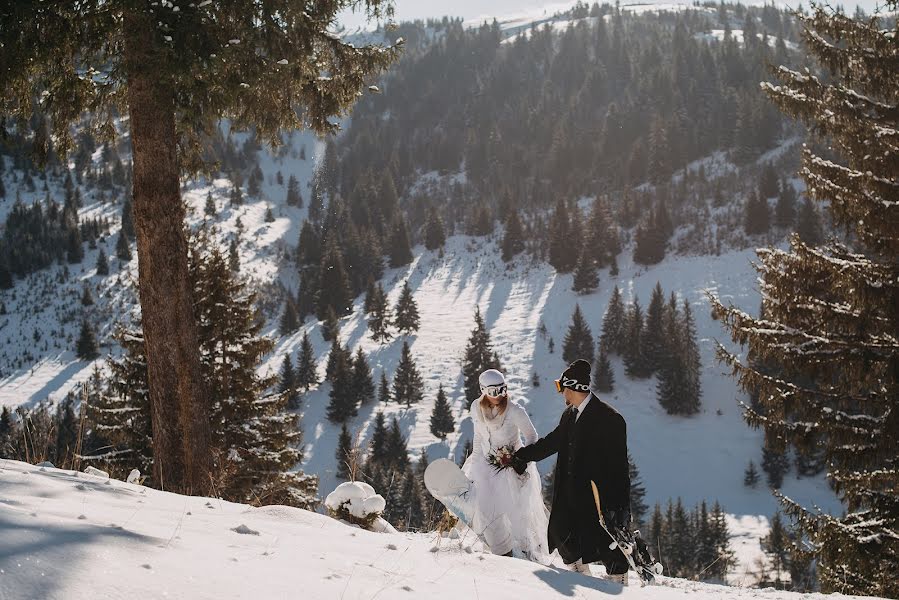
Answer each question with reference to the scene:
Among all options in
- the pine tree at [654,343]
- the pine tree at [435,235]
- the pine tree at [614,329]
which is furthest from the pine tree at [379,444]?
the pine tree at [435,235]

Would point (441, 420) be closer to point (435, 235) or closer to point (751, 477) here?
point (751, 477)

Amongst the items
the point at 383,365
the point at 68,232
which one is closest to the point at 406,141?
the point at 68,232

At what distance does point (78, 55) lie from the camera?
6789 millimetres

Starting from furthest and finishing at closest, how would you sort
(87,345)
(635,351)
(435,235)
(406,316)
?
(435,235)
(87,345)
(406,316)
(635,351)

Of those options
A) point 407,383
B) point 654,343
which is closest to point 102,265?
point 407,383

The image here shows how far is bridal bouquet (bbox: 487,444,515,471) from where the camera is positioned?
516cm

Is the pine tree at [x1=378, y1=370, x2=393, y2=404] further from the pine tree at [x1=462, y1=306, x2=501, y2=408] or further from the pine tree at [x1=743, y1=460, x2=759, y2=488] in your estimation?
the pine tree at [x1=743, y1=460, x2=759, y2=488]

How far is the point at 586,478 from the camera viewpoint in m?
4.75

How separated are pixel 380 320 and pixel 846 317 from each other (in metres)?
57.4

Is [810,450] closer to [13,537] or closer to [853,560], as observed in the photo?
[853,560]

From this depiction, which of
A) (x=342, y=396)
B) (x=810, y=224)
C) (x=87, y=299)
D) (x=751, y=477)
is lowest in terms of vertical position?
(x=751, y=477)

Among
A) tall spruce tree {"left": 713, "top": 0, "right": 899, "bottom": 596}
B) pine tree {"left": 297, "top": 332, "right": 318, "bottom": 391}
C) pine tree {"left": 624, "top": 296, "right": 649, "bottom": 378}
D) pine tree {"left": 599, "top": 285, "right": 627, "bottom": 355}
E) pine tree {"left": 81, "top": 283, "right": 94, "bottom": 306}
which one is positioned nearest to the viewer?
tall spruce tree {"left": 713, "top": 0, "right": 899, "bottom": 596}

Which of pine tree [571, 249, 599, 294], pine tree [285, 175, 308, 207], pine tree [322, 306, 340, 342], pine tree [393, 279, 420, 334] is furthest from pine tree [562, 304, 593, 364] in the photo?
pine tree [285, 175, 308, 207]

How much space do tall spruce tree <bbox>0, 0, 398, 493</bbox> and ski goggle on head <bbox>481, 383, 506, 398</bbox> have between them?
9.24ft
